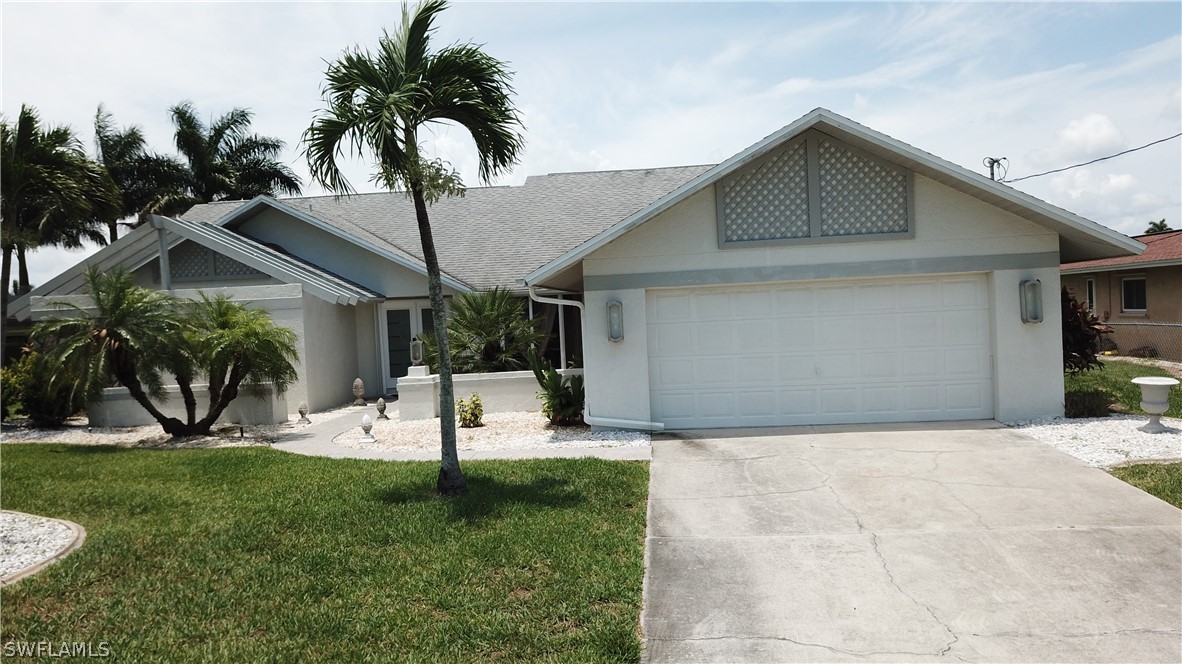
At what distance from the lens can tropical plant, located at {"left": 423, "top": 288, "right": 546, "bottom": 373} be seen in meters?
14.6

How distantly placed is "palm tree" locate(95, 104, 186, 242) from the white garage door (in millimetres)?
29097

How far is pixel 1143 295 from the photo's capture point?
880 inches

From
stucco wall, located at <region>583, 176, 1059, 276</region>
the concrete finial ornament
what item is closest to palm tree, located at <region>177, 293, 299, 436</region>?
the concrete finial ornament

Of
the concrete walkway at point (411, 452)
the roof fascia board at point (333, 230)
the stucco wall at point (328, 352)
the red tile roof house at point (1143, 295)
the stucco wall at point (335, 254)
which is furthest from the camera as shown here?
the red tile roof house at point (1143, 295)

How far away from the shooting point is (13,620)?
16.4 feet

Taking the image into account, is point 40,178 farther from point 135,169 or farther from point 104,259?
point 135,169

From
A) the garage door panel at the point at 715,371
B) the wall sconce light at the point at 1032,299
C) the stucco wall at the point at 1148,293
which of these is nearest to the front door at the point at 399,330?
the garage door panel at the point at 715,371

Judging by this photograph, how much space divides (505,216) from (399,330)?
4.61m

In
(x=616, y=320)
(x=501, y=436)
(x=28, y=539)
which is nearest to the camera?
(x=28, y=539)

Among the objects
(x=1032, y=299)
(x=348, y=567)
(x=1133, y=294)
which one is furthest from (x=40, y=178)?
(x=1133, y=294)

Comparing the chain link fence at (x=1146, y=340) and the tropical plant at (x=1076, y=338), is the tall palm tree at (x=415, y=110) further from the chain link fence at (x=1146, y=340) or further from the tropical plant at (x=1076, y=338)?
the chain link fence at (x=1146, y=340)

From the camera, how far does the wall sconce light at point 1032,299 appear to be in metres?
10.5

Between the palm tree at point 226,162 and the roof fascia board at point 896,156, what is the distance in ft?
92.3

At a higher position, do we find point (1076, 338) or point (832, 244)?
point (832, 244)
